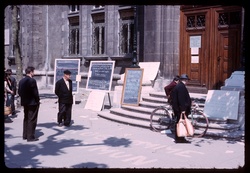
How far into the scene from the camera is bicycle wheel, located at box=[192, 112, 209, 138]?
29.9 feet

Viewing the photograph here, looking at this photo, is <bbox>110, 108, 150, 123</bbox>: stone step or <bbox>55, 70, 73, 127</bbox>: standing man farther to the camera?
<bbox>110, 108, 150, 123</bbox>: stone step

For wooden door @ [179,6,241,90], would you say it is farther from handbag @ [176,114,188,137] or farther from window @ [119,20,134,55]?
handbag @ [176,114,188,137]

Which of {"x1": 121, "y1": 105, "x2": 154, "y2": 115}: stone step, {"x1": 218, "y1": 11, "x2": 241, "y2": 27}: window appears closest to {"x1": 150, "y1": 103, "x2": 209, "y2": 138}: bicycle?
{"x1": 121, "y1": 105, "x2": 154, "y2": 115}: stone step

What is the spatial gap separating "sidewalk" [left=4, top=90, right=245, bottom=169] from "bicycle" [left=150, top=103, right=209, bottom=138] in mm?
327

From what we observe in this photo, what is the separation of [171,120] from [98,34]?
30.5 feet

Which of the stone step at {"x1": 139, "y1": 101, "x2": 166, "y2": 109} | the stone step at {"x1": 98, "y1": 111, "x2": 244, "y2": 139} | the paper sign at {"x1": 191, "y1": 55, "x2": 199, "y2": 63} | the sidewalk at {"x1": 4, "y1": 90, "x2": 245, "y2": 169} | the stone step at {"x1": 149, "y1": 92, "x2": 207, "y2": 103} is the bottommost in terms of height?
the sidewalk at {"x1": 4, "y1": 90, "x2": 245, "y2": 169}

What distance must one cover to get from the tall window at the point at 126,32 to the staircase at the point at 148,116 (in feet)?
13.7

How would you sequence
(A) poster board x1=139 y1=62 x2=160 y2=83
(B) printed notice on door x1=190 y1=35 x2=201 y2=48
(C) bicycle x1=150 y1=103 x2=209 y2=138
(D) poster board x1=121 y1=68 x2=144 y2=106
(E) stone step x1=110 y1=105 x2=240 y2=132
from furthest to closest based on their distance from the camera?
1. (A) poster board x1=139 y1=62 x2=160 y2=83
2. (B) printed notice on door x1=190 y1=35 x2=201 y2=48
3. (D) poster board x1=121 y1=68 x2=144 y2=106
4. (C) bicycle x1=150 y1=103 x2=209 y2=138
5. (E) stone step x1=110 y1=105 x2=240 y2=132
